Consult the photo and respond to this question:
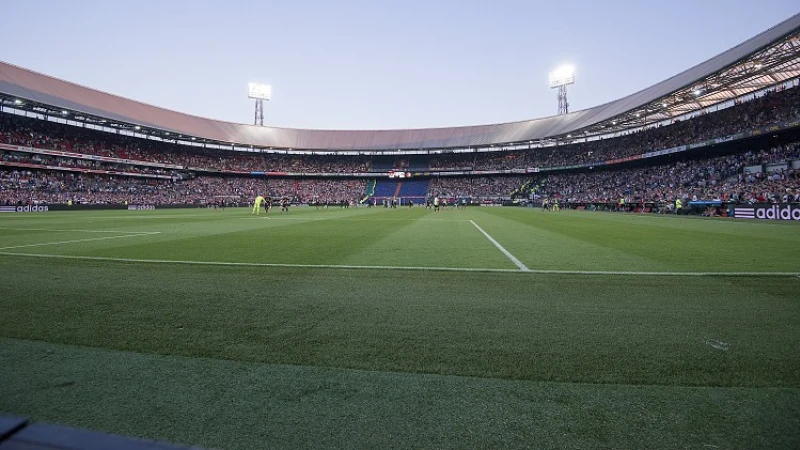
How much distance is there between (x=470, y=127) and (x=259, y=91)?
43.5 meters

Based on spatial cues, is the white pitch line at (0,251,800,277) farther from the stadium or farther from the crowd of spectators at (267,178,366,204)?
the crowd of spectators at (267,178,366,204)

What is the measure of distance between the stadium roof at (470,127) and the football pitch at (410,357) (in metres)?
33.6

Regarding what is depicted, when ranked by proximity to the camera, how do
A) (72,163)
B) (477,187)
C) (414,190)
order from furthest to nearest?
1. (414,190)
2. (477,187)
3. (72,163)

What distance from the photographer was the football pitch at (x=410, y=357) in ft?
6.58

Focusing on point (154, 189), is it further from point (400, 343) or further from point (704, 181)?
point (704, 181)

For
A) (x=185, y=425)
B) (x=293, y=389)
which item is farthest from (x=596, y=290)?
(x=185, y=425)

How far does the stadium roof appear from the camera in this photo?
3203cm

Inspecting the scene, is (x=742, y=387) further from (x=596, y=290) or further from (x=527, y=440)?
(x=596, y=290)

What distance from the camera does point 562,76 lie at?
67.9 m

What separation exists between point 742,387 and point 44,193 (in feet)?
208

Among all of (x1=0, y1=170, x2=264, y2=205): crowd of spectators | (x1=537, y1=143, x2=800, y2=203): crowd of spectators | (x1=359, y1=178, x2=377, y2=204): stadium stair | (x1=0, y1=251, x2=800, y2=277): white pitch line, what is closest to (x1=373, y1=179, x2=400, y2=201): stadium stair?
(x1=359, y1=178, x2=377, y2=204): stadium stair

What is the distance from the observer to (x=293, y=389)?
244cm

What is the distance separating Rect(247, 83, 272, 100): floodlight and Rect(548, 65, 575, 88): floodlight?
53.6 m

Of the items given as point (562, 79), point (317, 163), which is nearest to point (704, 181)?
point (562, 79)
